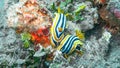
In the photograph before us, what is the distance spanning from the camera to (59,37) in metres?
4.20

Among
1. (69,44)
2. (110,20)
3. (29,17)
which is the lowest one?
(69,44)

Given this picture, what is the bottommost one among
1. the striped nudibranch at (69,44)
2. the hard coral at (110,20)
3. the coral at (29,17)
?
the striped nudibranch at (69,44)

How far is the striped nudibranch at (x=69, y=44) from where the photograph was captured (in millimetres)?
4168

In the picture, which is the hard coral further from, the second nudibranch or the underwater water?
the second nudibranch

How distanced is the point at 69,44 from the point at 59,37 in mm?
176

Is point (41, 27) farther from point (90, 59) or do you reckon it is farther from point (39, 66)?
point (90, 59)

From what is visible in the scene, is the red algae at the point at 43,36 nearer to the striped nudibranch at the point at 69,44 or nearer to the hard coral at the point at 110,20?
the striped nudibranch at the point at 69,44

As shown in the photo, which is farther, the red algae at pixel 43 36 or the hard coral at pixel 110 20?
the hard coral at pixel 110 20

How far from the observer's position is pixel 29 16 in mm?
4551

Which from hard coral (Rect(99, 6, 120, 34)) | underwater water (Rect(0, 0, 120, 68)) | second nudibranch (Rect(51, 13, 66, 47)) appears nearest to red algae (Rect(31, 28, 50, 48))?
underwater water (Rect(0, 0, 120, 68))

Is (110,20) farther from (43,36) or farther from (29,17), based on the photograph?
(29,17)

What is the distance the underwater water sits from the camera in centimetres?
416

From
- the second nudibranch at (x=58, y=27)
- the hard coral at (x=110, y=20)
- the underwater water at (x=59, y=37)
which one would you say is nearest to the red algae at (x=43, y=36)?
the underwater water at (x=59, y=37)

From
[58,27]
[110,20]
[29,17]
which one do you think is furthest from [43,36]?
[110,20]
